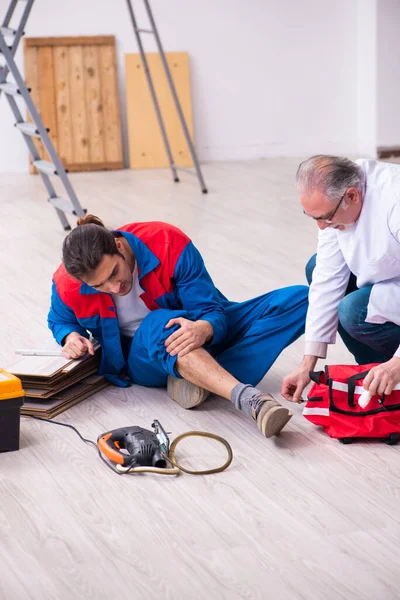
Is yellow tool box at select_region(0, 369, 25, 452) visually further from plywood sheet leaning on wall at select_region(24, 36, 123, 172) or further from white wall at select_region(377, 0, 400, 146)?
white wall at select_region(377, 0, 400, 146)

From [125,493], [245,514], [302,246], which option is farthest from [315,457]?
[302,246]

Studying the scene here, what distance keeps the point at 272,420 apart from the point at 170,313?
1.71 feet

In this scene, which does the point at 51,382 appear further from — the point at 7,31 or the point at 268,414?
the point at 7,31

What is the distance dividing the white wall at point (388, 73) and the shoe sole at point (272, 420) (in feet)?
18.3

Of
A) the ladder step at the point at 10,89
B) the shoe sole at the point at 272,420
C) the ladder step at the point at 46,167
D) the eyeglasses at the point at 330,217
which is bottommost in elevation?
the shoe sole at the point at 272,420

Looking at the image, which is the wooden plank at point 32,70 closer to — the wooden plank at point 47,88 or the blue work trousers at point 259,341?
the wooden plank at point 47,88

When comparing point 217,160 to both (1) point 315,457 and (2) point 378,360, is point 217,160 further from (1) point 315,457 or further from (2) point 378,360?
(1) point 315,457

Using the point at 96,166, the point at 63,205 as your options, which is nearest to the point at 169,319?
the point at 63,205

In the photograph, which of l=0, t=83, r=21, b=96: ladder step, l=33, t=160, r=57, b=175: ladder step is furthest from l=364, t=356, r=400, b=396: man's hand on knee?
l=0, t=83, r=21, b=96: ladder step

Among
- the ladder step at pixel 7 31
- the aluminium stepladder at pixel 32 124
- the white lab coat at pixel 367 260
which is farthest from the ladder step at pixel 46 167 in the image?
the white lab coat at pixel 367 260

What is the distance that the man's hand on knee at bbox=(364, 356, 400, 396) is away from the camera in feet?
8.17

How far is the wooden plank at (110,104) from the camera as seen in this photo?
755cm

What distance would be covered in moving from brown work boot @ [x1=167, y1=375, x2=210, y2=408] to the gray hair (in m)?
0.78

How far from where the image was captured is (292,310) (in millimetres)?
3064
